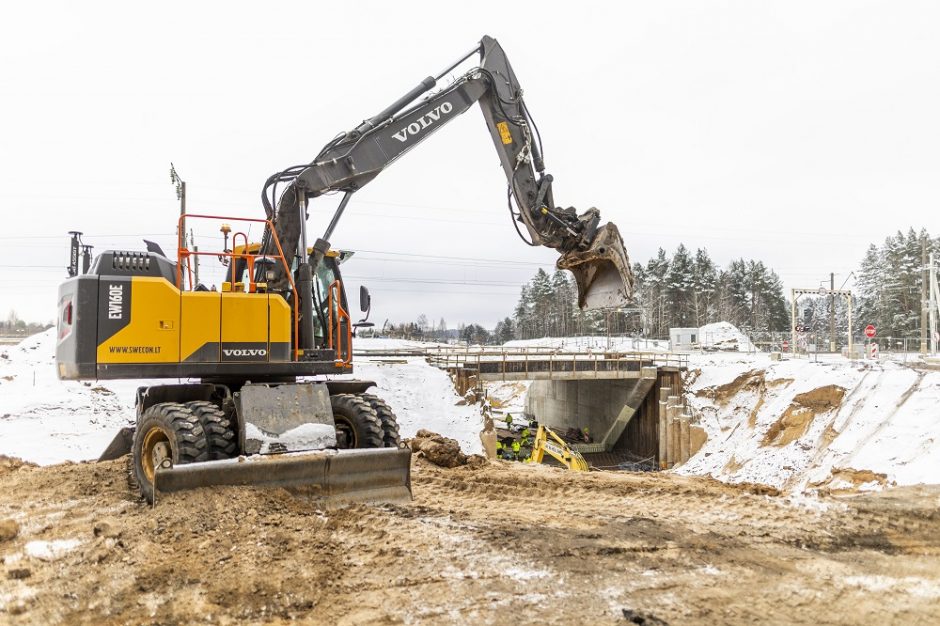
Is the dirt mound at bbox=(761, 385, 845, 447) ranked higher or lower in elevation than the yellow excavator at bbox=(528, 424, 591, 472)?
higher

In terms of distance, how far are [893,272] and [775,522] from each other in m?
61.5

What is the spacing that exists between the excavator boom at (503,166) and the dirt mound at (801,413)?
1433 centimetres

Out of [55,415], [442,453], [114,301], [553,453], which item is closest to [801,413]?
[553,453]

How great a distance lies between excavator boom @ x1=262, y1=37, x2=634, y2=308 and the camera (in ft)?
26.6

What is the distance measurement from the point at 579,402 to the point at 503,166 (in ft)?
86.5

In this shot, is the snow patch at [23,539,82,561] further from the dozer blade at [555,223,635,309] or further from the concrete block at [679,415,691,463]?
the concrete block at [679,415,691,463]

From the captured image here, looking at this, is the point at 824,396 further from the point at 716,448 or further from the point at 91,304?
the point at 91,304

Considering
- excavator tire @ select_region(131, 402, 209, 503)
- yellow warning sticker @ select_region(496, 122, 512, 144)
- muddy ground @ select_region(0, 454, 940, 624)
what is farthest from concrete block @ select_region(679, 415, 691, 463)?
excavator tire @ select_region(131, 402, 209, 503)

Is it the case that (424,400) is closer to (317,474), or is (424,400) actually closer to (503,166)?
(503,166)

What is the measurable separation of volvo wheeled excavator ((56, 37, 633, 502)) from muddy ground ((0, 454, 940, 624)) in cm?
44

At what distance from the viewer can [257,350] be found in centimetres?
700

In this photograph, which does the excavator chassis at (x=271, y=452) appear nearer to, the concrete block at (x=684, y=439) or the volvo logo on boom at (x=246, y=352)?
the volvo logo on boom at (x=246, y=352)

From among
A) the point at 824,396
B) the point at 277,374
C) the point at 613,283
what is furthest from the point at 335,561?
the point at 824,396

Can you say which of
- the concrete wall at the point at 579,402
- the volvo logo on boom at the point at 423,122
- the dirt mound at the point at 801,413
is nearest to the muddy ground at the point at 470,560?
the volvo logo on boom at the point at 423,122
